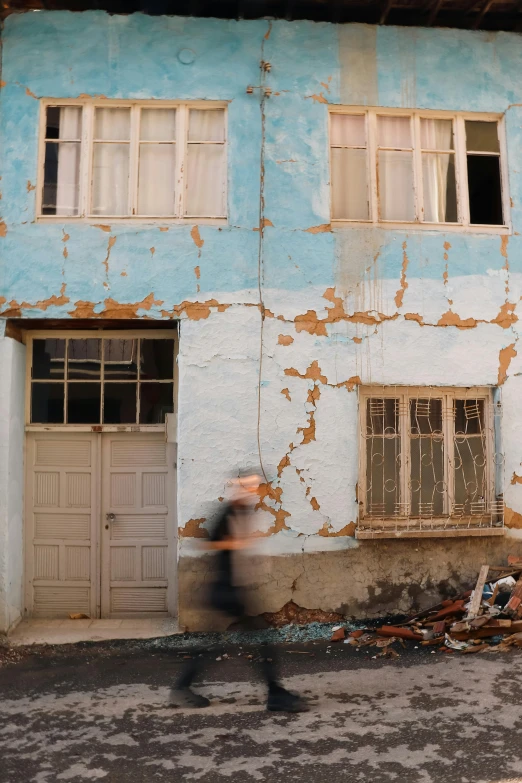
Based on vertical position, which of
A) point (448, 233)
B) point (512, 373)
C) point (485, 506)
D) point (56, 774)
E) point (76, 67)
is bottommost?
point (56, 774)

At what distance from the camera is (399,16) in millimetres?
7594

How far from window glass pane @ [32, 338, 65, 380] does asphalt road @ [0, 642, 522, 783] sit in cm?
299

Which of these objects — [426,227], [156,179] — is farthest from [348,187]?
[156,179]

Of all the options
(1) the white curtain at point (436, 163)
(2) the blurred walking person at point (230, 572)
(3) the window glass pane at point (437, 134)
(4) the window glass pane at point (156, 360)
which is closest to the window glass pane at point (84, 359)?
(4) the window glass pane at point (156, 360)

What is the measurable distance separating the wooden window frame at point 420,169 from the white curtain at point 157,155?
5.63 feet

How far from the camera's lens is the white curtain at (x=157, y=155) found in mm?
7348

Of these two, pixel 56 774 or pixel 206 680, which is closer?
pixel 56 774

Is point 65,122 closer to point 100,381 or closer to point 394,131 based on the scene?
point 100,381

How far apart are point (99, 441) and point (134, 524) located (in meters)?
1.00

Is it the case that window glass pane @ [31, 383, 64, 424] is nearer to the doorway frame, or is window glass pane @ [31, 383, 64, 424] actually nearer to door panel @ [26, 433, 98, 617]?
the doorway frame

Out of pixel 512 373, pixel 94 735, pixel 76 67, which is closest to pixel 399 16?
pixel 76 67

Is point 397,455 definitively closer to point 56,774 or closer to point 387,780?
point 387,780

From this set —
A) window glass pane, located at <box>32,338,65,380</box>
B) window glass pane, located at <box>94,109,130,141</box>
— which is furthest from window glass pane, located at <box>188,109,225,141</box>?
window glass pane, located at <box>32,338,65,380</box>

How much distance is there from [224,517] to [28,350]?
339cm
